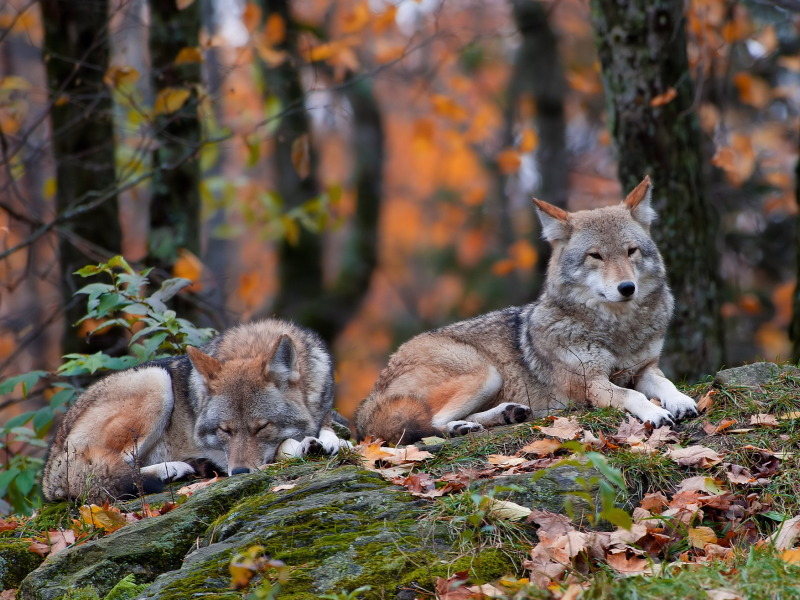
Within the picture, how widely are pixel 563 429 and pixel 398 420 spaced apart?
4.79 ft

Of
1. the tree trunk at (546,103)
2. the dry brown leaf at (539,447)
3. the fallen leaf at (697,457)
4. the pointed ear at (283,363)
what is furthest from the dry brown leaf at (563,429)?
the tree trunk at (546,103)

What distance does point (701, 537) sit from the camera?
3779mm

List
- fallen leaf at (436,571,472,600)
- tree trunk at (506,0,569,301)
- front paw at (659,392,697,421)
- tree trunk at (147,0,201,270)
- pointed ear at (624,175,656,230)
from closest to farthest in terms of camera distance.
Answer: fallen leaf at (436,571,472,600), front paw at (659,392,697,421), pointed ear at (624,175,656,230), tree trunk at (147,0,201,270), tree trunk at (506,0,569,301)

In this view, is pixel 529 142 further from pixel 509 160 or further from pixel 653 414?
pixel 653 414

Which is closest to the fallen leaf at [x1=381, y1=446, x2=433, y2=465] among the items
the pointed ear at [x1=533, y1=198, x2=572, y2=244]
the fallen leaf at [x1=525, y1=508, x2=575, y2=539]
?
the fallen leaf at [x1=525, y1=508, x2=575, y2=539]

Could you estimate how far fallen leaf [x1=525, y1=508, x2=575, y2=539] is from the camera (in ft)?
12.4

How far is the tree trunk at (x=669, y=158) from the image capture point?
818 cm

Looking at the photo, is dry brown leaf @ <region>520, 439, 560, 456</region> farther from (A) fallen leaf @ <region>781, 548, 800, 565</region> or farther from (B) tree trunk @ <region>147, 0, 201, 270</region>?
(B) tree trunk @ <region>147, 0, 201, 270</region>

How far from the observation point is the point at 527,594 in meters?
3.16

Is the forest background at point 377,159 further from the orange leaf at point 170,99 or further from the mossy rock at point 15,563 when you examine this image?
the mossy rock at point 15,563

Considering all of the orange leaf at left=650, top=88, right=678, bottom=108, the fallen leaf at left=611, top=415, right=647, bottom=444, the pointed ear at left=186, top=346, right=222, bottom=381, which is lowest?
the fallen leaf at left=611, top=415, right=647, bottom=444

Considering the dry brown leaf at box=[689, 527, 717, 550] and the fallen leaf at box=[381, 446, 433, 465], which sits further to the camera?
the fallen leaf at box=[381, 446, 433, 465]

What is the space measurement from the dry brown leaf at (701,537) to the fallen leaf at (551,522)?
0.62 metres

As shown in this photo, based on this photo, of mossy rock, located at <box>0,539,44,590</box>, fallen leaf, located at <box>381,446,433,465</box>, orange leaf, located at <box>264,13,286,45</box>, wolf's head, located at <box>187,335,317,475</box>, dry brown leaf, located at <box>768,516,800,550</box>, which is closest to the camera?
dry brown leaf, located at <box>768,516,800,550</box>
